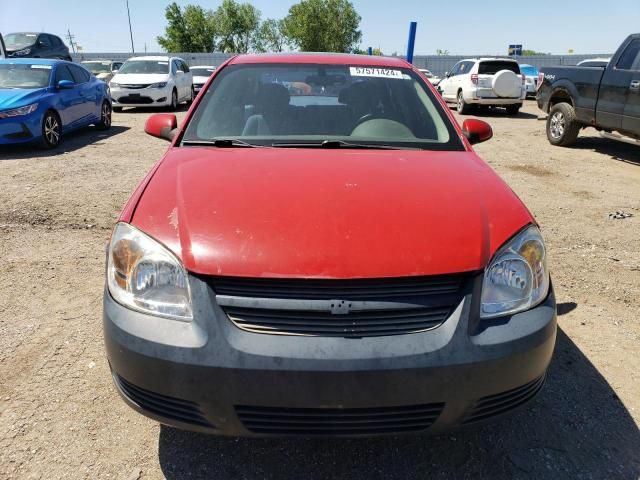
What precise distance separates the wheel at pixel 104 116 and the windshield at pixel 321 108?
8.88 m

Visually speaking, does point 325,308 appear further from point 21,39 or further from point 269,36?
point 269,36

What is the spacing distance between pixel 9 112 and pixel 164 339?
7977 mm

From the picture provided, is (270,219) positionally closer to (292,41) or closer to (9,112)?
(9,112)

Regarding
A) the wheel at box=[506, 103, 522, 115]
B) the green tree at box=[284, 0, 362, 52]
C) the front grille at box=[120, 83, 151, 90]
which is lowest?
the wheel at box=[506, 103, 522, 115]

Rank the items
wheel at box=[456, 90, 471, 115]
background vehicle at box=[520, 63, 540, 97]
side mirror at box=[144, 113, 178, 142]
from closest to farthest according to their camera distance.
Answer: side mirror at box=[144, 113, 178, 142]
wheel at box=[456, 90, 471, 115]
background vehicle at box=[520, 63, 540, 97]

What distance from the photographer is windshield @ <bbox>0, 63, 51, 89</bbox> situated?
865 cm

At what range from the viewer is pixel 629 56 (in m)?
7.94

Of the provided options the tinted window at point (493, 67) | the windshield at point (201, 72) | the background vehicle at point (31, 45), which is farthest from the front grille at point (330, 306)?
the background vehicle at point (31, 45)

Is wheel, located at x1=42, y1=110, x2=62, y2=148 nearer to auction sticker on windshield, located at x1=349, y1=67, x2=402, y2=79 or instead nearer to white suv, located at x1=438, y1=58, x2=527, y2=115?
auction sticker on windshield, located at x1=349, y1=67, x2=402, y2=79

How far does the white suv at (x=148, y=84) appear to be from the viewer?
14070mm

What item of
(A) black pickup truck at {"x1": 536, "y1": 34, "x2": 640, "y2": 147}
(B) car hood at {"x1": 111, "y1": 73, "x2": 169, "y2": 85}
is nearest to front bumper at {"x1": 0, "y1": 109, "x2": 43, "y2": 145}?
(B) car hood at {"x1": 111, "y1": 73, "x2": 169, "y2": 85}

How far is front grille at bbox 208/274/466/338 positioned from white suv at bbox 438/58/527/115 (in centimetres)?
1381

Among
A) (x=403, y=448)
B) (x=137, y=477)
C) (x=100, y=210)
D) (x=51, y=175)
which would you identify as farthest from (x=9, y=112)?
(x=403, y=448)

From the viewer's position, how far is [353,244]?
172 centimetres
